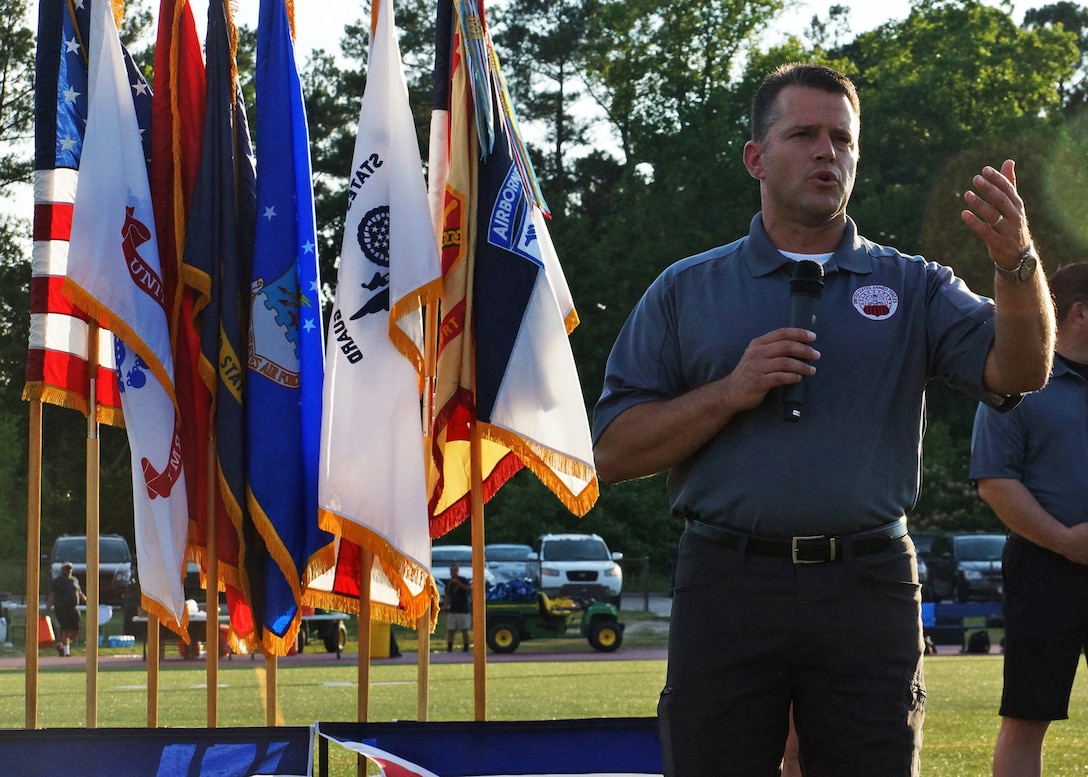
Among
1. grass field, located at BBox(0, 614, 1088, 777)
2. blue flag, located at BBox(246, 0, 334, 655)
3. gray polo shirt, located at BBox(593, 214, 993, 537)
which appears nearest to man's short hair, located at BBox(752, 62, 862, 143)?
gray polo shirt, located at BBox(593, 214, 993, 537)

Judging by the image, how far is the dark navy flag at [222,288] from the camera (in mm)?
5992

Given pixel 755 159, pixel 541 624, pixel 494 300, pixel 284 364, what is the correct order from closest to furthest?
pixel 755 159, pixel 494 300, pixel 284 364, pixel 541 624

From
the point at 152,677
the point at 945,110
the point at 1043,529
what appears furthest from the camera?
the point at 945,110

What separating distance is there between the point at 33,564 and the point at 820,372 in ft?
12.6

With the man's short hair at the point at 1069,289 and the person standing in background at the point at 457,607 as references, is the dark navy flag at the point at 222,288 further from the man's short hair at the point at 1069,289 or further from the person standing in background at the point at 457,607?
the person standing in background at the point at 457,607

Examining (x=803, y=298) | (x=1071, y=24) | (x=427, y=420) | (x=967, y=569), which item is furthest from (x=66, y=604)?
(x=1071, y=24)

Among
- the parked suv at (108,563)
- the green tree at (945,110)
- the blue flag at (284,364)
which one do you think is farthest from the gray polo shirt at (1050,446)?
the green tree at (945,110)

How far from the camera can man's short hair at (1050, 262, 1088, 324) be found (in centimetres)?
527

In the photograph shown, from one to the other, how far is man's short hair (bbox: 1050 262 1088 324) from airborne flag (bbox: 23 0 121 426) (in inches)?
150

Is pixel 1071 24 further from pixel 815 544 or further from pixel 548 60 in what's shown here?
pixel 815 544

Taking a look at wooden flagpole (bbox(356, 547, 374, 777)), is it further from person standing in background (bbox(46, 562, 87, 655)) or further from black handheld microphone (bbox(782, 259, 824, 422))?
person standing in background (bbox(46, 562, 87, 655))

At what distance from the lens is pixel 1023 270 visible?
10.4ft

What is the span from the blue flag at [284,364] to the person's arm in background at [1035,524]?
2.65 m

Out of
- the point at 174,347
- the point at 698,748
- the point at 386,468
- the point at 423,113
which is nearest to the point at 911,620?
the point at 698,748
